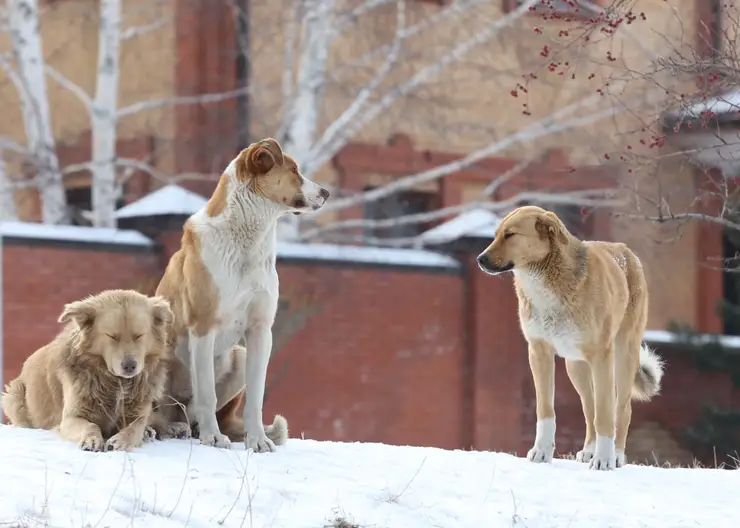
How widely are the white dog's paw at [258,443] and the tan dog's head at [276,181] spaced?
1.24 metres

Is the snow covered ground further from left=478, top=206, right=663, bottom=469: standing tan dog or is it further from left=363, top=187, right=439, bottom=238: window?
left=363, top=187, right=439, bottom=238: window

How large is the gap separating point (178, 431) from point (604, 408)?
2.34m

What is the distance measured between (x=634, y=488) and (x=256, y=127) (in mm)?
11977

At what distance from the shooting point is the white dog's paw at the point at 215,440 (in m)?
7.00

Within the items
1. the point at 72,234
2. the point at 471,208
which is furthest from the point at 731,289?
the point at 72,234

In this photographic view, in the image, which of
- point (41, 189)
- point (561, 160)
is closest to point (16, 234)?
point (41, 189)

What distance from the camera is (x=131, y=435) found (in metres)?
6.65

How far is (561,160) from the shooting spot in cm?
2069

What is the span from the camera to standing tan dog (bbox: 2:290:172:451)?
667cm

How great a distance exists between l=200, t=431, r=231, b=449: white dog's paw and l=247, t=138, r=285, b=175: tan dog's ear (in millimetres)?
1423

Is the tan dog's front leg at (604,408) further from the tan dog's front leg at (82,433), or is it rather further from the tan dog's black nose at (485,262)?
the tan dog's front leg at (82,433)

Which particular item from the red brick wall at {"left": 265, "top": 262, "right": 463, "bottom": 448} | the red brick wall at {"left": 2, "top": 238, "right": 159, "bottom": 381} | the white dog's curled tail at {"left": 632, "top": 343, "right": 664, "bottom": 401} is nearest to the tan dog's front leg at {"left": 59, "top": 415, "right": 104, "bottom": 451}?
the white dog's curled tail at {"left": 632, "top": 343, "right": 664, "bottom": 401}

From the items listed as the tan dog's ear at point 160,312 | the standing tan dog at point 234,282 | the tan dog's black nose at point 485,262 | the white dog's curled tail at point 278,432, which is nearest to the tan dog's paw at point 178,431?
the standing tan dog at point 234,282

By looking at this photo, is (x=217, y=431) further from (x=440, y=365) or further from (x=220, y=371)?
(x=440, y=365)
